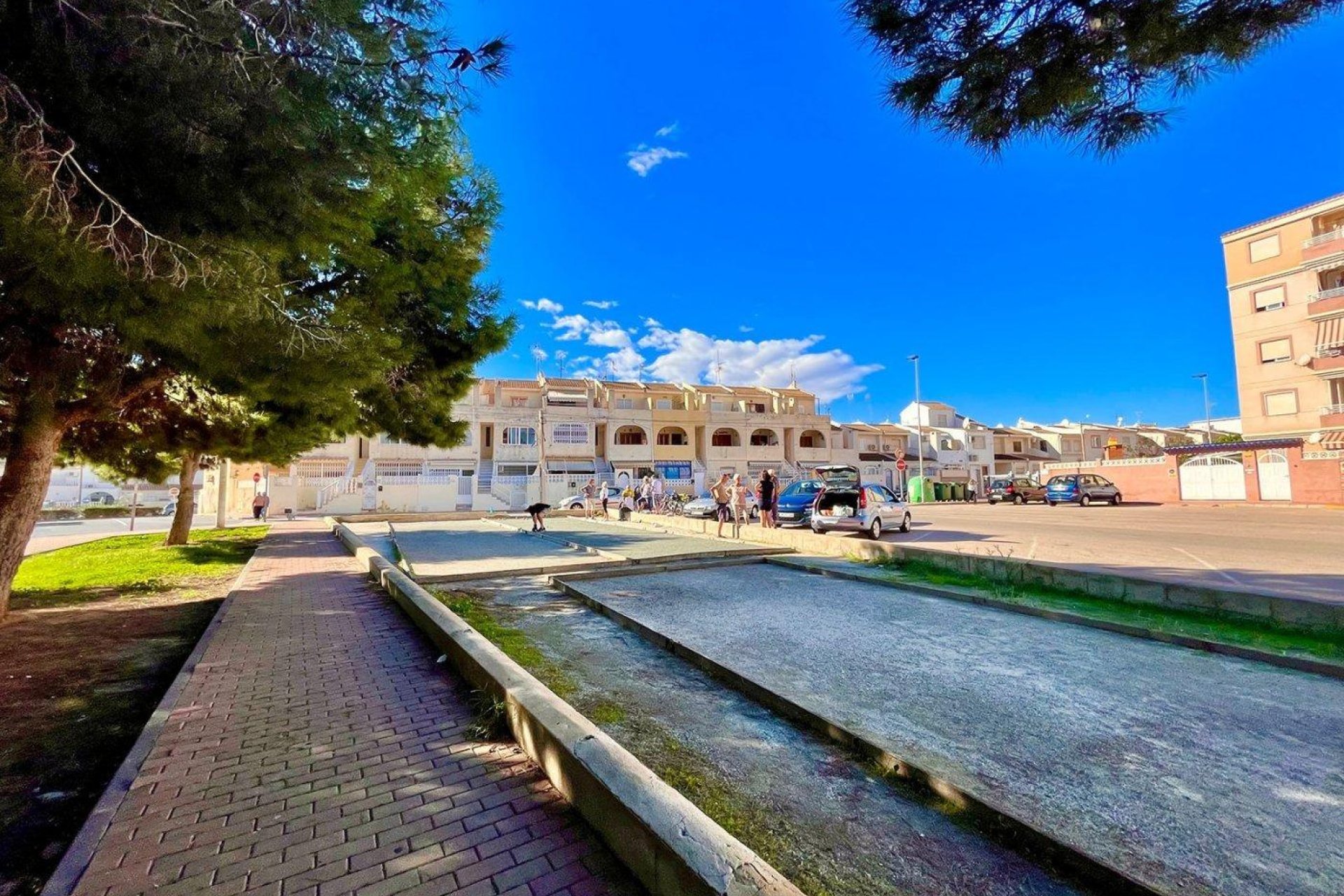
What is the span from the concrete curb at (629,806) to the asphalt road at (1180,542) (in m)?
7.34

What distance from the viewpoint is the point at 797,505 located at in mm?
15641

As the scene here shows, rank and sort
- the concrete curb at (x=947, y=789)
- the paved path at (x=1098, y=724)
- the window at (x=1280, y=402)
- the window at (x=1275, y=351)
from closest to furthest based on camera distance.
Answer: the concrete curb at (x=947, y=789)
the paved path at (x=1098, y=724)
the window at (x=1280, y=402)
the window at (x=1275, y=351)

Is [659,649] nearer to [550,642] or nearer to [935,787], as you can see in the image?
[550,642]

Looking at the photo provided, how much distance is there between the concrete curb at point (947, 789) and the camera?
2219 millimetres

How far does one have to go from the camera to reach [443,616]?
18.1 feet

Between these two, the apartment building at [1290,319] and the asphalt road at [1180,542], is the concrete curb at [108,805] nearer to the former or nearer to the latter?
the asphalt road at [1180,542]

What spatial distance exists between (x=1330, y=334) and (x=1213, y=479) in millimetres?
8985

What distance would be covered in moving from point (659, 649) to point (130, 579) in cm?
976

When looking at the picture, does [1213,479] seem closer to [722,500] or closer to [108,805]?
[722,500]

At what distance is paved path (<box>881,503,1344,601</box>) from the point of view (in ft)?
27.5

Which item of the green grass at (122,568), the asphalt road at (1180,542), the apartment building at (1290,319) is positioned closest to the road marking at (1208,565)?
the asphalt road at (1180,542)

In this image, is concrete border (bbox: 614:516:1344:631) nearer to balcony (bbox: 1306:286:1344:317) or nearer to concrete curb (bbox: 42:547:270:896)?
concrete curb (bbox: 42:547:270:896)

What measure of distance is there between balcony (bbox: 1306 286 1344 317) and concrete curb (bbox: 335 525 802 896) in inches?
1600

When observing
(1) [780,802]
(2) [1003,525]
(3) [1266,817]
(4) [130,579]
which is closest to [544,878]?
(1) [780,802]
